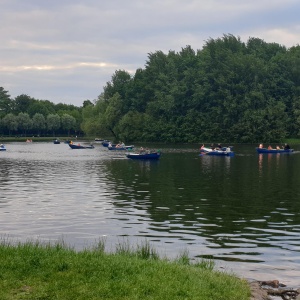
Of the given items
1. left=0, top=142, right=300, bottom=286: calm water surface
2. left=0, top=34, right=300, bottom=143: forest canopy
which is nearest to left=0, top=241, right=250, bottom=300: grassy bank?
left=0, top=142, right=300, bottom=286: calm water surface

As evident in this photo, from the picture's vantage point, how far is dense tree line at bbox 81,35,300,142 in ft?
419

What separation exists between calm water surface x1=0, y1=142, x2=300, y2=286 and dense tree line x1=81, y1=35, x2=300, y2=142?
81.1 meters

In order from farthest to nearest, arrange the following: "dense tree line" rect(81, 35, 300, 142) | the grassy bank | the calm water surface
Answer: "dense tree line" rect(81, 35, 300, 142), the calm water surface, the grassy bank

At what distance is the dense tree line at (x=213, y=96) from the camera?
419ft

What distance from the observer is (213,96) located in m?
134

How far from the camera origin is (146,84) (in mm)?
152875

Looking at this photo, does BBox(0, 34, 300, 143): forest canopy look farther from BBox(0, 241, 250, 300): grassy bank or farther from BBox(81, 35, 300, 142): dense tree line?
BBox(0, 241, 250, 300): grassy bank

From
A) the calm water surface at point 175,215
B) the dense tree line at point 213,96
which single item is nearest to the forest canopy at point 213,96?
the dense tree line at point 213,96

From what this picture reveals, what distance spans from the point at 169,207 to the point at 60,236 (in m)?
9.67

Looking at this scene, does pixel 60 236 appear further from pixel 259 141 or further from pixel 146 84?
pixel 146 84

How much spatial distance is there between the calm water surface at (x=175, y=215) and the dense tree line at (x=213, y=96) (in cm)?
Answer: 8106

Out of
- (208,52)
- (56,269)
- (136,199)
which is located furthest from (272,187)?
(208,52)

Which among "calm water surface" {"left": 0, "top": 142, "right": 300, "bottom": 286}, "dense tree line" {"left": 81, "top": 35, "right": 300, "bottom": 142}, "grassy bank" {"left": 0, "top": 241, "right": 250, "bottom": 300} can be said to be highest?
"dense tree line" {"left": 81, "top": 35, "right": 300, "bottom": 142}

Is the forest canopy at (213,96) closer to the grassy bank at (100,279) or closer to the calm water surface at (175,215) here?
the calm water surface at (175,215)
